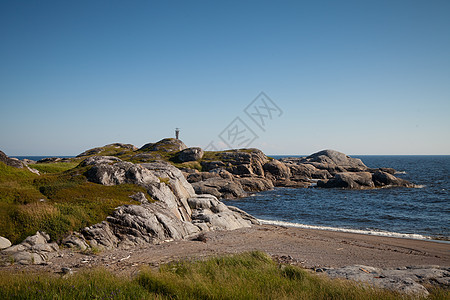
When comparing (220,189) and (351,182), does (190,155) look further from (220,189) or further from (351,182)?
(351,182)

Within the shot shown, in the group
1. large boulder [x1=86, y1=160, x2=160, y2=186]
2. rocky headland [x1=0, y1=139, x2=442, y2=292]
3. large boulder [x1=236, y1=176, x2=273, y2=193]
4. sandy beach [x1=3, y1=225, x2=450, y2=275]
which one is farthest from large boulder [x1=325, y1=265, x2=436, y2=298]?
large boulder [x1=236, y1=176, x2=273, y2=193]

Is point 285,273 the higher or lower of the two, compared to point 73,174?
lower

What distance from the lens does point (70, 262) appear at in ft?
43.1

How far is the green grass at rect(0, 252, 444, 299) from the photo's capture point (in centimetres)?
712

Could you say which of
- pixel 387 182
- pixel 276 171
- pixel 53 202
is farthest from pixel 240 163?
pixel 53 202

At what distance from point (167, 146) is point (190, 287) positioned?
91942 millimetres

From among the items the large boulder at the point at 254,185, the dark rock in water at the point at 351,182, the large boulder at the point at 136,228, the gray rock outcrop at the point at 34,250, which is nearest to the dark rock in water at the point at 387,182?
the dark rock in water at the point at 351,182

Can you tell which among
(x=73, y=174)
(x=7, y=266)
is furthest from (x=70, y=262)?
(x=73, y=174)

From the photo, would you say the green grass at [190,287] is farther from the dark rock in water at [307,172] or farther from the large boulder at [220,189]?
the dark rock in water at [307,172]

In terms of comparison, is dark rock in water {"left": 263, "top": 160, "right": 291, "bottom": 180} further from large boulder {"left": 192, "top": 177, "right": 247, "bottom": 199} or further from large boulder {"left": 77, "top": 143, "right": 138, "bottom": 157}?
large boulder {"left": 77, "top": 143, "right": 138, "bottom": 157}

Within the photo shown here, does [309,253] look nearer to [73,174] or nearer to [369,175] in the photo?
[73,174]

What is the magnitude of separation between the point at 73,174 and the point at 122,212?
325 inches

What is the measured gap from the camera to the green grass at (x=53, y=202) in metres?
15.1

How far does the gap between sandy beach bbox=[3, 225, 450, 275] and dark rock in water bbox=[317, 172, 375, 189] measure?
4113 centimetres
